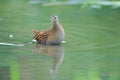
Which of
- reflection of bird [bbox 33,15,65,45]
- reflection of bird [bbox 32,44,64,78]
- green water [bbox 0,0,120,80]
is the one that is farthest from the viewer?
reflection of bird [bbox 33,15,65,45]

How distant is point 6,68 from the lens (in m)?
7.77

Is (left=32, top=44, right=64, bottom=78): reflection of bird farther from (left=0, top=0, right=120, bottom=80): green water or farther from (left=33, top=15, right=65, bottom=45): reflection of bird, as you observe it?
(left=33, top=15, right=65, bottom=45): reflection of bird

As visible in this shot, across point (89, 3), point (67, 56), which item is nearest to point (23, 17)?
point (89, 3)

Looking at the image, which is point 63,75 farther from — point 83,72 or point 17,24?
point 17,24

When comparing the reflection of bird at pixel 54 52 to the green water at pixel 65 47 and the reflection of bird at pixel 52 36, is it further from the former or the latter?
the reflection of bird at pixel 52 36

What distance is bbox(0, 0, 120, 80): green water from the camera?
7578 mm

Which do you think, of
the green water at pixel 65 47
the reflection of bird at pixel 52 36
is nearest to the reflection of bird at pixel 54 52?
the green water at pixel 65 47

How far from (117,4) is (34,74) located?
650cm

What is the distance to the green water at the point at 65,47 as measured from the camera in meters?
7.58

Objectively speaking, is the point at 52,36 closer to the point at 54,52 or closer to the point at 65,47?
the point at 65,47

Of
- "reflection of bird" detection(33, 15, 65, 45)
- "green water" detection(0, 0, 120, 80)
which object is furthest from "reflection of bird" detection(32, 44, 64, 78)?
"reflection of bird" detection(33, 15, 65, 45)

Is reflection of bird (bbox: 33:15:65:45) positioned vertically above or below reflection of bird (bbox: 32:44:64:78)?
above

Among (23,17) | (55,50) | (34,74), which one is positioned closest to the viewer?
(34,74)

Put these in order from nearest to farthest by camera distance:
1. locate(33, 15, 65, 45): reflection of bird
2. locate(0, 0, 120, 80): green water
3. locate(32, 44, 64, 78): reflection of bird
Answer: locate(0, 0, 120, 80): green water < locate(32, 44, 64, 78): reflection of bird < locate(33, 15, 65, 45): reflection of bird
